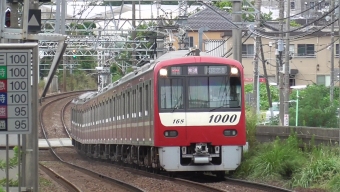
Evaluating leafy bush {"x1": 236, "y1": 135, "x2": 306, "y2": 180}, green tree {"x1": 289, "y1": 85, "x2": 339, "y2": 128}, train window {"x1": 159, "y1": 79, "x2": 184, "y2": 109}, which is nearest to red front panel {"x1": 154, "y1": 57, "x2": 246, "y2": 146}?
train window {"x1": 159, "y1": 79, "x2": 184, "y2": 109}

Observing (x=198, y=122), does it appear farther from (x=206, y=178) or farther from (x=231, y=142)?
(x=206, y=178)

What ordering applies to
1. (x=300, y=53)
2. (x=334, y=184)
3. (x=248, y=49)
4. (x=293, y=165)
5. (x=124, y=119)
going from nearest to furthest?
(x=334, y=184) < (x=293, y=165) < (x=124, y=119) < (x=300, y=53) < (x=248, y=49)

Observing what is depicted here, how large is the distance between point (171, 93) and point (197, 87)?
548 mm

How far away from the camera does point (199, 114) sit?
15883mm

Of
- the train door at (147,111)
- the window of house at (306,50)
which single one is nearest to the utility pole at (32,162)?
the train door at (147,111)

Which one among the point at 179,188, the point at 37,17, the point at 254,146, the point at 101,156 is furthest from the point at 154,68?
the point at 101,156

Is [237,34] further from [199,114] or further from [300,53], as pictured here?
[300,53]

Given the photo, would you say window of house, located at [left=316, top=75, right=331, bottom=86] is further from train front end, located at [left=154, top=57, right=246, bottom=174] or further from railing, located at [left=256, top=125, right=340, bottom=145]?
train front end, located at [left=154, top=57, right=246, bottom=174]

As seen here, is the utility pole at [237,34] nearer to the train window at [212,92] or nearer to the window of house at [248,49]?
the train window at [212,92]

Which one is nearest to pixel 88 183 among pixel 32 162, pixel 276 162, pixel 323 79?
pixel 276 162

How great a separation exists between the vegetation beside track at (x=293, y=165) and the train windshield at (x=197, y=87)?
4.72ft

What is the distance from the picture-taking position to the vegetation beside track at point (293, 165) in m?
13.9

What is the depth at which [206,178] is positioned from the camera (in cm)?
1739

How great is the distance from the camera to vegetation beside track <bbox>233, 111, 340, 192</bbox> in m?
13.9
